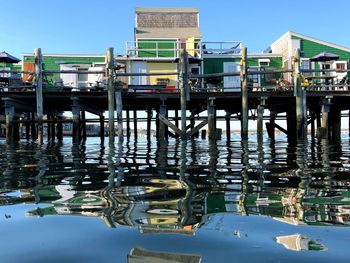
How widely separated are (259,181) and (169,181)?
114 centimetres

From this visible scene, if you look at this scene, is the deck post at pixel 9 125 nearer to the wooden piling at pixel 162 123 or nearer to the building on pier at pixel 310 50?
the wooden piling at pixel 162 123

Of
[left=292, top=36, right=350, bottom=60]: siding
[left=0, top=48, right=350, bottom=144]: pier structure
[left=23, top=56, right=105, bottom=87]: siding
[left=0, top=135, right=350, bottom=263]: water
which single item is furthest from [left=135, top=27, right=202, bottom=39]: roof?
[left=0, top=135, right=350, bottom=263]: water

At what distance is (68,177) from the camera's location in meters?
5.97

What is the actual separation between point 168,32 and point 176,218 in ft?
87.7

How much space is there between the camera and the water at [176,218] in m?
2.44

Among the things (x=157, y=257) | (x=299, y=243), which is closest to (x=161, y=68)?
(x=299, y=243)

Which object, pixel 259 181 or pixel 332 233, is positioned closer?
pixel 332 233

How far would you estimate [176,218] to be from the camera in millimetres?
3238

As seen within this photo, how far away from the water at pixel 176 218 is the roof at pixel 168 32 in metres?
23.5

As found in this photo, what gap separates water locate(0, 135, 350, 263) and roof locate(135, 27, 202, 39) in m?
23.5

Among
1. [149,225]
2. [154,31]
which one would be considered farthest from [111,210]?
[154,31]

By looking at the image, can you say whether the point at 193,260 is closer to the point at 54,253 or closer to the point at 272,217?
the point at 54,253

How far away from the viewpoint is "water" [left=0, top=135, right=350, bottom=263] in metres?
2.44

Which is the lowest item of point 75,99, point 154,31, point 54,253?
point 54,253
